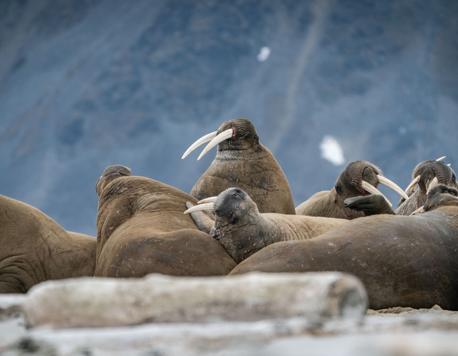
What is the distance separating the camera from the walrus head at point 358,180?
848 cm

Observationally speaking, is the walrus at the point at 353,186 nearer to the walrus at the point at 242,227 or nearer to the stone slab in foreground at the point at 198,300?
the walrus at the point at 242,227

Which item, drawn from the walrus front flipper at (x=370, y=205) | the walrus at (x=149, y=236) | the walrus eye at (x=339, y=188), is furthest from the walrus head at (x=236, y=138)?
the walrus front flipper at (x=370, y=205)

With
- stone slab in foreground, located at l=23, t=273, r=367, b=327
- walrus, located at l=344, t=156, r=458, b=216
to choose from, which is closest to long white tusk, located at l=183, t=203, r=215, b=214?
walrus, located at l=344, t=156, r=458, b=216

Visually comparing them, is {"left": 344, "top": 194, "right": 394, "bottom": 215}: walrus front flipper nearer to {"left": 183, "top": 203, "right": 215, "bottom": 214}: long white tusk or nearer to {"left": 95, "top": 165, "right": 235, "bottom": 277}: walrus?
{"left": 183, "top": 203, "right": 215, "bottom": 214}: long white tusk

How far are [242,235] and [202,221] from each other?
655 millimetres

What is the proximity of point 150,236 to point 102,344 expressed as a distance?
3.47 metres

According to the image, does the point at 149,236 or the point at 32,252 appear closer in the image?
the point at 149,236

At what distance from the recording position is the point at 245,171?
8242 mm

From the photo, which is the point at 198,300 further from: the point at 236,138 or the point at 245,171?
the point at 236,138

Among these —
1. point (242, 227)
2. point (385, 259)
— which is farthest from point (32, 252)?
point (385, 259)

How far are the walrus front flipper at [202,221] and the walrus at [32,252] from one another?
93 centimetres

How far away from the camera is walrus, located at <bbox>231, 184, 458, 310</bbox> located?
537 centimetres

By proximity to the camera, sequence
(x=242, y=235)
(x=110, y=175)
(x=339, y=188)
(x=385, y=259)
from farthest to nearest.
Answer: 1. (x=339, y=188)
2. (x=110, y=175)
3. (x=242, y=235)
4. (x=385, y=259)

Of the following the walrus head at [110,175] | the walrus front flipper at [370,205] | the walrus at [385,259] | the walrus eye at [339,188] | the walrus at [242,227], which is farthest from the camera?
the walrus eye at [339,188]
